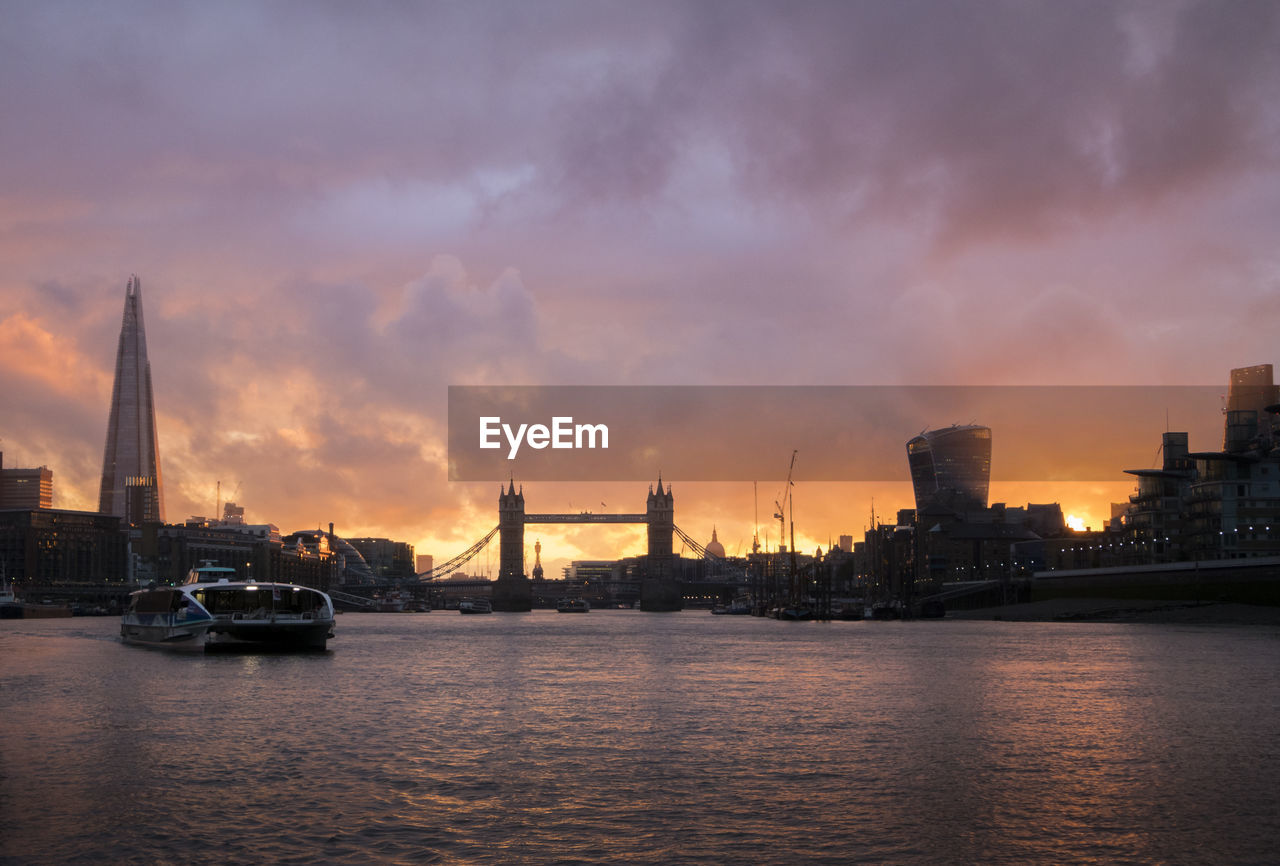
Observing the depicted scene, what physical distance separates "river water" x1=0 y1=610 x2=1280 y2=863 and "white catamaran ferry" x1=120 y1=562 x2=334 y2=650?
44.2 ft

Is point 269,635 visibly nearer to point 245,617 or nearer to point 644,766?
point 245,617

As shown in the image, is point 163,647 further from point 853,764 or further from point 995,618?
point 995,618

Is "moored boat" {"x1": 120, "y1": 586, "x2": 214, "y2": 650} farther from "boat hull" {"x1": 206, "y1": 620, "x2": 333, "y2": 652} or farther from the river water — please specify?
the river water

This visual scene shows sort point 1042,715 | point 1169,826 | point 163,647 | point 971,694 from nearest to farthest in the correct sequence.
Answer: point 1169,826, point 1042,715, point 971,694, point 163,647

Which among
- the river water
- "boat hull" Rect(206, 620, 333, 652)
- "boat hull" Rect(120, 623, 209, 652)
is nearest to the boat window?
"boat hull" Rect(120, 623, 209, 652)

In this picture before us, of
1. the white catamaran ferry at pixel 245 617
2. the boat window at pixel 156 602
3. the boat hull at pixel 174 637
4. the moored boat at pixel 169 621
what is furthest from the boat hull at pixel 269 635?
the boat window at pixel 156 602

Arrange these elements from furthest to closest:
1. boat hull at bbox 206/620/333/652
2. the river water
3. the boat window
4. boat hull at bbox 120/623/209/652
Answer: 1. the boat window
2. boat hull at bbox 120/623/209/652
3. boat hull at bbox 206/620/333/652
4. the river water

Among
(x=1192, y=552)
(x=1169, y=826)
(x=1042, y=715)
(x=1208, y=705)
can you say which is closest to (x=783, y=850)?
(x=1169, y=826)

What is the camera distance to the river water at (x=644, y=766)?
2053cm

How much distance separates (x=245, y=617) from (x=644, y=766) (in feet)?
162

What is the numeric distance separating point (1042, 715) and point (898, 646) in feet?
149

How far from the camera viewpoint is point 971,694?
152 ft

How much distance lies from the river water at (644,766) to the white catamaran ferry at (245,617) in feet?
44.2

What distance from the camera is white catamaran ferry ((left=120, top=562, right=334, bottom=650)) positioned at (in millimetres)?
72500
